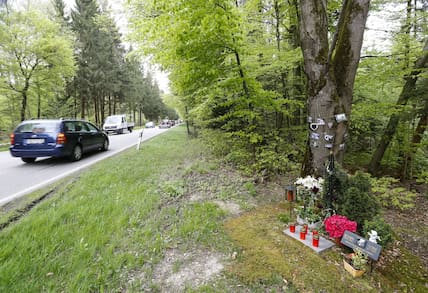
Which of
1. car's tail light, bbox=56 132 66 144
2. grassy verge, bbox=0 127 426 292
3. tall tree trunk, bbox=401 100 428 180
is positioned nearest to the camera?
grassy verge, bbox=0 127 426 292

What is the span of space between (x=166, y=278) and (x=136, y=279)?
0.89 feet

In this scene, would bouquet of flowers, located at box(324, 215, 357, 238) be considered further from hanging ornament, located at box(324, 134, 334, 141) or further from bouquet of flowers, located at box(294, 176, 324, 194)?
hanging ornament, located at box(324, 134, 334, 141)

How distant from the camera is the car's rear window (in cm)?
549

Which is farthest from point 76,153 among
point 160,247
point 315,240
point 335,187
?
point 335,187

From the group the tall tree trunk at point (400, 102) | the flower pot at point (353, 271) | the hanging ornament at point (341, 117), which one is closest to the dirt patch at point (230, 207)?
the flower pot at point (353, 271)

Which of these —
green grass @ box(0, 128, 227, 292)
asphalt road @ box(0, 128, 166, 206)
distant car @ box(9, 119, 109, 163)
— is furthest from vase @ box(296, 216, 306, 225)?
distant car @ box(9, 119, 109, 163)

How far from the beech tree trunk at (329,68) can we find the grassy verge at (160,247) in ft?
4.48

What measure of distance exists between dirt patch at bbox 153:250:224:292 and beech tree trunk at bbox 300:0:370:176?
221cm

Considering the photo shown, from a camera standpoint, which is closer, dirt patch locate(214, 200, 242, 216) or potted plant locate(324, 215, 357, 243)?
potted plant locate(324, 215, 357, 243)

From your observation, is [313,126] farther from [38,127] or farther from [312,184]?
[38,127]

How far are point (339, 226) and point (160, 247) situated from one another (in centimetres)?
200

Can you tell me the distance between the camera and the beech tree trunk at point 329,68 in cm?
297

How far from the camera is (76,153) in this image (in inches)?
246

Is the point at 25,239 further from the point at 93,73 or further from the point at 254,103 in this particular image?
the point at 93,73
